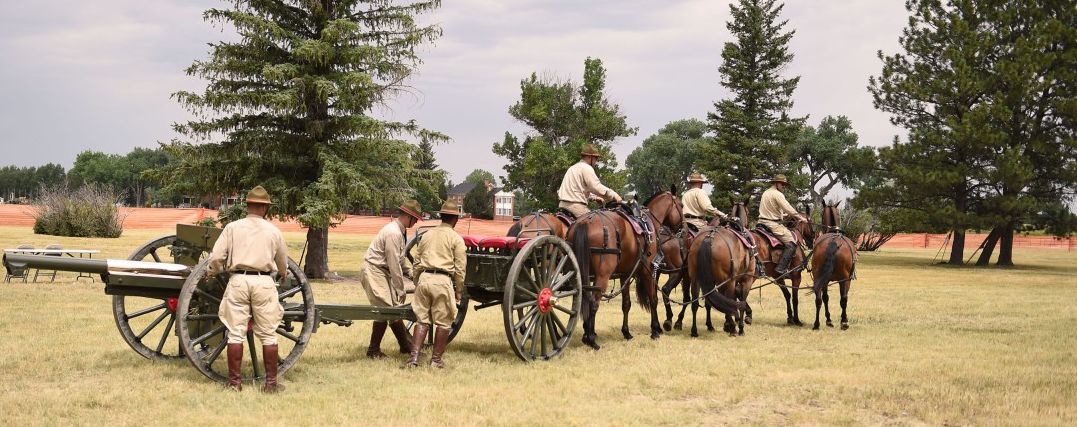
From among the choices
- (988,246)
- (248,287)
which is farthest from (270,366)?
(988,246)

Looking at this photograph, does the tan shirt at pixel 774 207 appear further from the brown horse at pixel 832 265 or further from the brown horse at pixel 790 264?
the brown horse at pixel 832 265

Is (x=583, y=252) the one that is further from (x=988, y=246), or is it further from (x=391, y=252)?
(x=988, y=246)

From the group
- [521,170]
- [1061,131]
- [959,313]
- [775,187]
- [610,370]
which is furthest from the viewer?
[521,170]

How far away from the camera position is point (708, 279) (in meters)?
12.1

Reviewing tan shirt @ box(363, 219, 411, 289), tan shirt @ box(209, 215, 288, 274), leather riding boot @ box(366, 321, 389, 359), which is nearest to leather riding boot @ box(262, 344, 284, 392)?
tan shirt @ box(209, 215, 288, 274)

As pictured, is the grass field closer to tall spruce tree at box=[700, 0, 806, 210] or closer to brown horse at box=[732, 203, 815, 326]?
brown horse at box=[732, 203, 815, 326]

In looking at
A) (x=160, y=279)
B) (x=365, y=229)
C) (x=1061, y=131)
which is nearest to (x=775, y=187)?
(x=160, y=279)

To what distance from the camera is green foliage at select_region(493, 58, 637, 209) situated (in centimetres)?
4575

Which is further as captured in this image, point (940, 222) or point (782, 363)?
point (940, 222)

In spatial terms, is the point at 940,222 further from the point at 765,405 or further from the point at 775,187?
the point at 765,405

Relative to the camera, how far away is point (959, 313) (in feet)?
52.9

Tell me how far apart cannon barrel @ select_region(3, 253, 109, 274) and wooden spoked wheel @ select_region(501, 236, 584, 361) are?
3.85 meters

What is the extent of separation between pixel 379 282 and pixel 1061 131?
115 ft

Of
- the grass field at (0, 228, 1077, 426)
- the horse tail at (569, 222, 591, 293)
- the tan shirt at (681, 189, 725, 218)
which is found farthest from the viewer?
the tan shirt at (681, 189, 725, 218)
